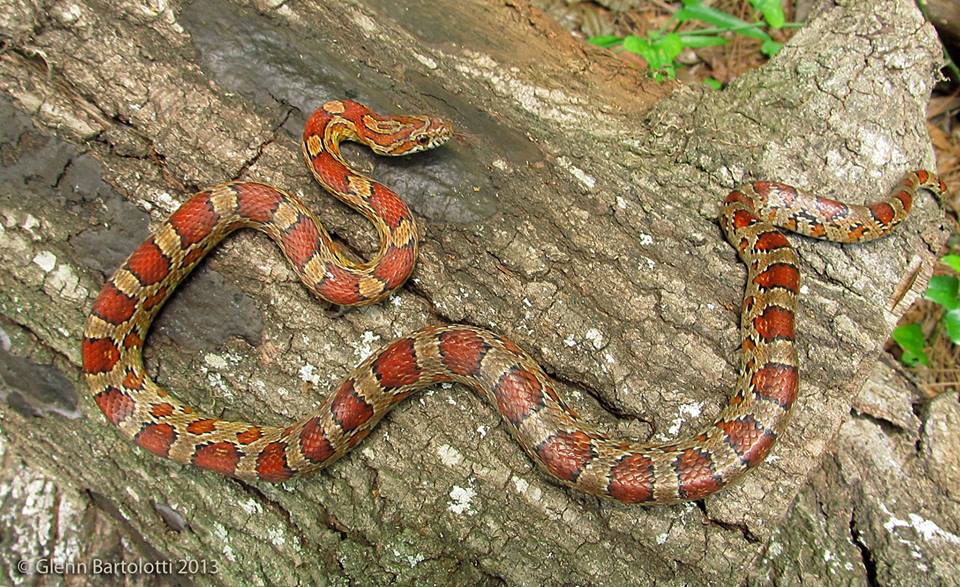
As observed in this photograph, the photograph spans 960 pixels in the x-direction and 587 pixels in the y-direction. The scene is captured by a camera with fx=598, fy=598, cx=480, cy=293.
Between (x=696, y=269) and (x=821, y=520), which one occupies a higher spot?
(x=696, y=269)

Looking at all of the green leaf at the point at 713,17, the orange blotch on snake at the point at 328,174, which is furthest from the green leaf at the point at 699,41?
the orange blotch on snake at the point at 328,174

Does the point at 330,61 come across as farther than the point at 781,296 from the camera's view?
Yes

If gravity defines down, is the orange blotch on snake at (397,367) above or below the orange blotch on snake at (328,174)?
below

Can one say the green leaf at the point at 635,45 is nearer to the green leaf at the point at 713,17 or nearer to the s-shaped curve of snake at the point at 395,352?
the green leaf at the point at 713,17

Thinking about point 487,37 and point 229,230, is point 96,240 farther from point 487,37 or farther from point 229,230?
point 487,37

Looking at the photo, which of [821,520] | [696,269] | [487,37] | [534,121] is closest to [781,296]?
[696,269]
